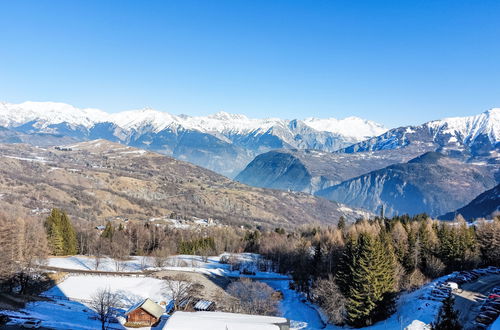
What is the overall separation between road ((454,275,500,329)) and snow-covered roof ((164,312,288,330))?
2600 cm

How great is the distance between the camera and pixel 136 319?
211 feet

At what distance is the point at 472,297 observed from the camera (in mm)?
65500

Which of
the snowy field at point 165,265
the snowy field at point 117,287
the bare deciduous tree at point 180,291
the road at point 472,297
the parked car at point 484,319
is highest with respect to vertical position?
the parked car at point 484,319

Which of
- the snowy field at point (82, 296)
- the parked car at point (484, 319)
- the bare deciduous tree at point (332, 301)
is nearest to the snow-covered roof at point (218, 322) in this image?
the snowy field at point (82, 296)

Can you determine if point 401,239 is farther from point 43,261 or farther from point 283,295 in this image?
point 43,261

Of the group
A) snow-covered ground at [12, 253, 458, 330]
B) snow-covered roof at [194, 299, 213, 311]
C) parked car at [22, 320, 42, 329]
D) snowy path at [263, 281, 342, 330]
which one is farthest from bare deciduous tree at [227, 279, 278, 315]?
parked car at [22, 320, 42, 329]

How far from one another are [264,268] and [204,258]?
23401 mm

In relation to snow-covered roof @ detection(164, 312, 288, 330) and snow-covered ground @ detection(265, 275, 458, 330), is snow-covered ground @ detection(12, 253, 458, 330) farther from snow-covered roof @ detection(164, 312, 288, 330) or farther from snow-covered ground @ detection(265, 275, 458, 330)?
snow-covered roof @ detection(164, 312, 288, 330)

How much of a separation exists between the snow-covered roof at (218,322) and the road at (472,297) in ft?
85.3

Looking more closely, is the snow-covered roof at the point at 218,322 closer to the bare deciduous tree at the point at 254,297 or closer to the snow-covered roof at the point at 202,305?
the snow-covered roof at the point at 202,305

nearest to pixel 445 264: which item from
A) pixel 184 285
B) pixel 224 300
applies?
pixel 224 300

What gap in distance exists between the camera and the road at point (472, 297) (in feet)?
183

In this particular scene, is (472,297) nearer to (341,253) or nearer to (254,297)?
(341,253)

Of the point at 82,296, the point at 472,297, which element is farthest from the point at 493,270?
the point at 82,296
